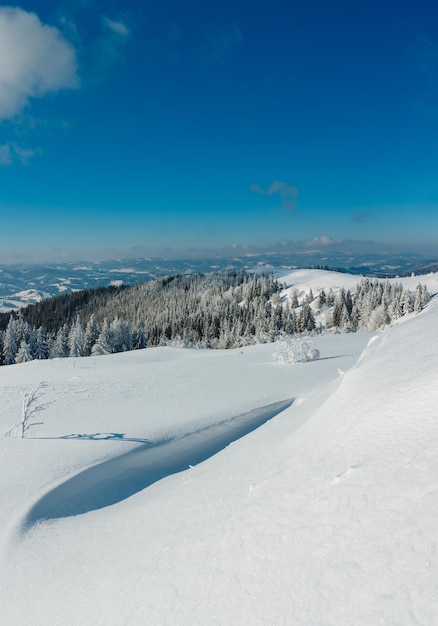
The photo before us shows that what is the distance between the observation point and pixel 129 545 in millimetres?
5953

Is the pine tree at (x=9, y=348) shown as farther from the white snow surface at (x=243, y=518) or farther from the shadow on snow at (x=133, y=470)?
the shadow on snow at (x=133, y=470)

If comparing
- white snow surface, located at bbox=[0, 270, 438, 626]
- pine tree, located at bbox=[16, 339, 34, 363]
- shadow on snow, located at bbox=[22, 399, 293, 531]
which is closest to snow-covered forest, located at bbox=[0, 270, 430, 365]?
pine tree, located at bbox=[16, 339, 34, 363]

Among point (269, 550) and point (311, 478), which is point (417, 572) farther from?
point (311, 478)

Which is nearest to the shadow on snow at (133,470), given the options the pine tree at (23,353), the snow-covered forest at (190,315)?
the snow-covered forest at (190,315)

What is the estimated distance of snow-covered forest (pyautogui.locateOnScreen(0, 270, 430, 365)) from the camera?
225 ft

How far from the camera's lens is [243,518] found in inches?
200

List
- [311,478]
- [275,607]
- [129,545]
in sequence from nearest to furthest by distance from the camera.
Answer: [275,607] → [311,478] → [129,545]

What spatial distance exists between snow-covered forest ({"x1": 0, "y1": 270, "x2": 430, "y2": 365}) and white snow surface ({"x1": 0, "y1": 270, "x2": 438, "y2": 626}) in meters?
46.4

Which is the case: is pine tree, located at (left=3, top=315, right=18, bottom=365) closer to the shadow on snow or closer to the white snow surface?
the white snow surface

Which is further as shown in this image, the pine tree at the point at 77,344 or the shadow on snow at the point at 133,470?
the pine tree at the point at 77,344

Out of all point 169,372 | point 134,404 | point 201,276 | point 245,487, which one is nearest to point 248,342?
point 169,372

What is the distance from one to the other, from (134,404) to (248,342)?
57294 mm

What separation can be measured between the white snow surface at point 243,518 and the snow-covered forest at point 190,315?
152ft

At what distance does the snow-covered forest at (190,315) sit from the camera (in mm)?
68438
